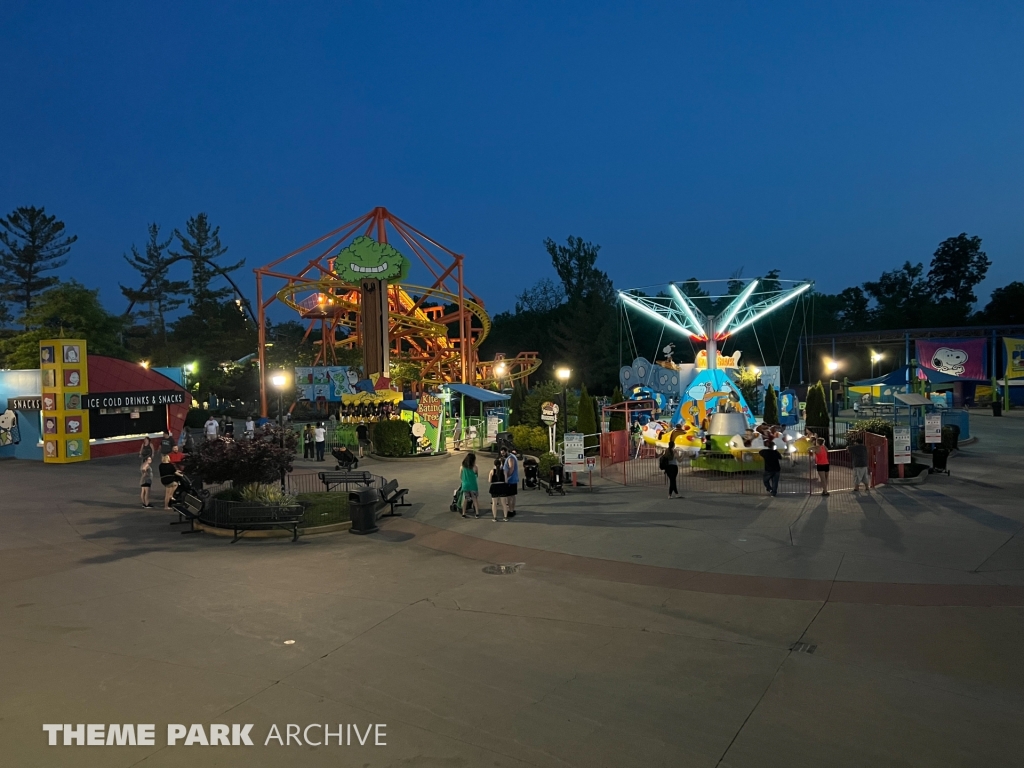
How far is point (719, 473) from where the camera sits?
18562 millimetres

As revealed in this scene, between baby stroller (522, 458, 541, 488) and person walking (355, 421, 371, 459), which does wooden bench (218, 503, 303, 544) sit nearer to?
baby stroller (522, 458, 541, 488)

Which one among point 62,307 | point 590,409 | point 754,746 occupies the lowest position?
point 754,746

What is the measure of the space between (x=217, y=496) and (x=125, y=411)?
16741 millimetres

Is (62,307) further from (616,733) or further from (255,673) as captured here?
(616,733)

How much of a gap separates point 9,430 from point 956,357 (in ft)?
188

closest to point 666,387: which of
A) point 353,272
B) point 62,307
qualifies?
point 353,272

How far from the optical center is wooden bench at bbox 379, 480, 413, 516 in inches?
549

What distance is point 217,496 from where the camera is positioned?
46.9ft

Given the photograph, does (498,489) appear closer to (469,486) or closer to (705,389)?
(469,486)

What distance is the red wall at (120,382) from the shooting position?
2617 cm

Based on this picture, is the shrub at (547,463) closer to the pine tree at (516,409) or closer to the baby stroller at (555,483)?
the baby stroller at (555,483)

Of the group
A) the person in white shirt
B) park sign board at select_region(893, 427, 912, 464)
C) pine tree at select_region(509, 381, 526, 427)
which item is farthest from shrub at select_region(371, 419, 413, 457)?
park sign board at select_region(893, 427, 912, 464)

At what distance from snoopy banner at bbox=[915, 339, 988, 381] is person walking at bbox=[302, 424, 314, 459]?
1775 inches

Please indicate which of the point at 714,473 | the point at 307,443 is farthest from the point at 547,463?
the point at 307,443
